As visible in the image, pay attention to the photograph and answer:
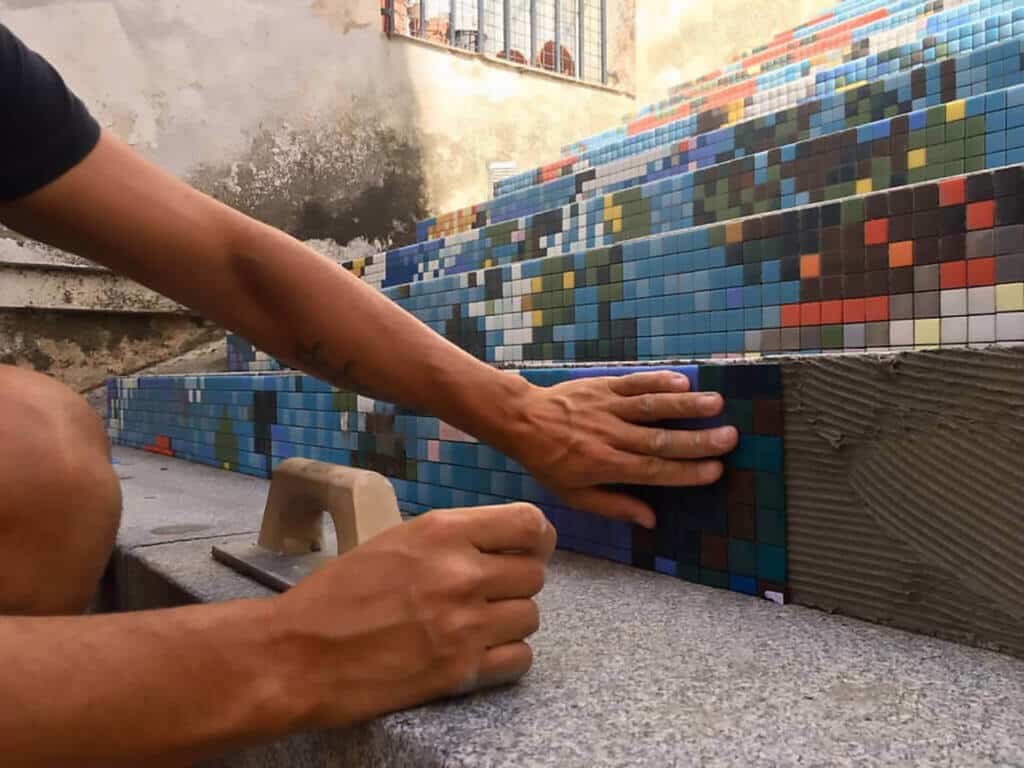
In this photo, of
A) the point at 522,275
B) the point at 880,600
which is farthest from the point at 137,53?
the point at 880,600

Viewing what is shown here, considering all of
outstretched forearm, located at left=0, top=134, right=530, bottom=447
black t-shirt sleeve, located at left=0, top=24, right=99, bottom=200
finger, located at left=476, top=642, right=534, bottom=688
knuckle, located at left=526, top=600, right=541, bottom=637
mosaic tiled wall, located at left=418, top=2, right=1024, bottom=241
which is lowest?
finger, located at left=476, top=642, right=534, bottom=688

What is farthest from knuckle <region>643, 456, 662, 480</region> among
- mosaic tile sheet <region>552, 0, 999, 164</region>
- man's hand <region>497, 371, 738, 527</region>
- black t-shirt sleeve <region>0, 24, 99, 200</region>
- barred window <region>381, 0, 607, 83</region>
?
barred window <region>381, 0, 607, 83</region>

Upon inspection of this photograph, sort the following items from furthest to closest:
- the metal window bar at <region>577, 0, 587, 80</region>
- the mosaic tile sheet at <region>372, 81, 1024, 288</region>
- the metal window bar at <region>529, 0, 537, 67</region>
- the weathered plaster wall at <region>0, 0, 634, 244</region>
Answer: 1. the metal window bar at <region>577, 0, 587, 80</region>
2. the metal window bar at <region>529, 0, 537, 67</region>
3. the weathered plaster wall at <region>0, 0, 634, 244</region>
4. the mosaic tile sheet at <region>372, 81, 1024, 288</region>

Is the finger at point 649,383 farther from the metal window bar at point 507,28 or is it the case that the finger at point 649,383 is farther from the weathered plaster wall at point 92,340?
the metal window bar at point 507,28

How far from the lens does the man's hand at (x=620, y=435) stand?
0.79 meters

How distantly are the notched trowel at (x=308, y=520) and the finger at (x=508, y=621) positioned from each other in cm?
24

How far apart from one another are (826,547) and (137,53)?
356 cm

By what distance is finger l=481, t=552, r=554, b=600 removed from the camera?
1.78ft

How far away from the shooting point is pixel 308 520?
0.94 meters

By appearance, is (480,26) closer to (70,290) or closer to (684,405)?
(70,290)

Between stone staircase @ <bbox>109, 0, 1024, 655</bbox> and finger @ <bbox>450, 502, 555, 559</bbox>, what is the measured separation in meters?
0.29

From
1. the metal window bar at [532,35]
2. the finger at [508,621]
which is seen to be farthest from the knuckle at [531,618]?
the metal window bar at [532,35]

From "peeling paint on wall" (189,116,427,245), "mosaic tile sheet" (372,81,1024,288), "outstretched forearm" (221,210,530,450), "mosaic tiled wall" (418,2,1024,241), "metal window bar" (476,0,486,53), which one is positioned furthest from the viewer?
"metal window bar" (476,0,486,53)

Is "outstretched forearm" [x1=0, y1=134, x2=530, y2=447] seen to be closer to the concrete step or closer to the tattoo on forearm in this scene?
the tattoo on forearm
